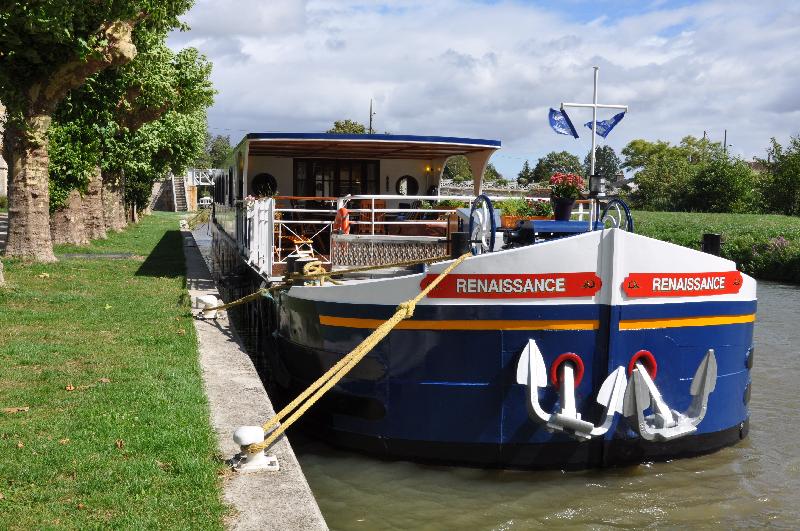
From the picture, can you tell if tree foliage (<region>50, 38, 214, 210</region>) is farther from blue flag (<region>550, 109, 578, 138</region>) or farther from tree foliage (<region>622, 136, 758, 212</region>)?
tree foliage (<region>622, 136, 758, 212</region>)

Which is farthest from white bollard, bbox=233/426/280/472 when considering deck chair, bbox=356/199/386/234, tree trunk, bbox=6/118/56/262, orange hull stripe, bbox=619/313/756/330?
tree trunk, bbox=6/118/56/262

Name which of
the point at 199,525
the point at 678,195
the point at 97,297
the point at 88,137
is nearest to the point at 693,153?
the point at 678,195

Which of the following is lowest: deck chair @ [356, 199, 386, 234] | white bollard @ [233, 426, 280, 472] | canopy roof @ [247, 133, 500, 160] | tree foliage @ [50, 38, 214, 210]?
white bollard @ [233, 426, 280, 472]

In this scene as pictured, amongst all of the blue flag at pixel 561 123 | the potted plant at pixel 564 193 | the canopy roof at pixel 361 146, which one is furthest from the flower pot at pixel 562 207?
the canopy roof at pixel 361 146

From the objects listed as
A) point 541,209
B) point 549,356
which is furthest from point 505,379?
point 541,209

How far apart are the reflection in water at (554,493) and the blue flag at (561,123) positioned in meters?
4.32

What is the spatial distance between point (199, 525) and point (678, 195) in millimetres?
65923

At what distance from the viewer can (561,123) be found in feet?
34.7

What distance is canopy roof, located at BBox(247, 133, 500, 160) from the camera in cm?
1183

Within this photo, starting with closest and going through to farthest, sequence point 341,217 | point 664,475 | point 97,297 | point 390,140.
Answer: point 664,475 < point 341,217 < point 390,140 < point 97,297

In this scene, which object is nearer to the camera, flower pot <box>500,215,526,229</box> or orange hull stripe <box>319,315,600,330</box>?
orange hull stripe <box>319,315,600,330</box>

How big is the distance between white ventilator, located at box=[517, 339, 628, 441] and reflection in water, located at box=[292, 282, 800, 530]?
0.69 meters

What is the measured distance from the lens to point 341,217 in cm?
1065

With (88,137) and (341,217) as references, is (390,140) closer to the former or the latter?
(341,217)
